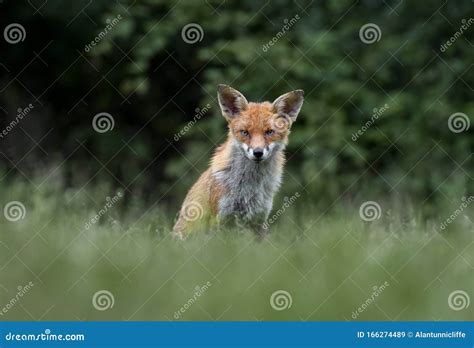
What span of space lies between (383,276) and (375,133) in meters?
7.30

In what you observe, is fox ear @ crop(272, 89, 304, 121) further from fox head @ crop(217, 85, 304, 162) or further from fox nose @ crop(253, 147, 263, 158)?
fox nose @ crop(253, 147, 263, 158)

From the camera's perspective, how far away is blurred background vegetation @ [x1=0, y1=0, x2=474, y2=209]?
11.9 meters

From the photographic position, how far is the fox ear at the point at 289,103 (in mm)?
7695

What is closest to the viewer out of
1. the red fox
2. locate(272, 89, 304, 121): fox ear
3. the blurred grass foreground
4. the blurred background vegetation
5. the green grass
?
the green grass

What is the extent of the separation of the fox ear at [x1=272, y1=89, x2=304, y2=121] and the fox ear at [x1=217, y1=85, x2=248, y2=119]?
279 millimetres

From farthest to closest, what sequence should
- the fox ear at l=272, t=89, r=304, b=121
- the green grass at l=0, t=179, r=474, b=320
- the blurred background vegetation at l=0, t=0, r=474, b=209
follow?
the blurred background vegetation at l=0, t=0, r=474, b=209 < the fox ear at l=272, t=89, r=304, b=121 < the green grass at l=0, t=179, r=474, b=320

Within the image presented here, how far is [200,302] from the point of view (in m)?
5.14

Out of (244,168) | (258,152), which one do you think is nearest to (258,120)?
(258,152)

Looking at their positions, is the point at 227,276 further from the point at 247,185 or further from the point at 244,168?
the point at 244,168

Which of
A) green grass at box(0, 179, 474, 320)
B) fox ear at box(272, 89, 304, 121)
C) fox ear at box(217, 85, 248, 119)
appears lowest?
green grass at box(0, 179, 474, 320)

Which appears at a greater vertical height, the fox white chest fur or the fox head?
the fox head

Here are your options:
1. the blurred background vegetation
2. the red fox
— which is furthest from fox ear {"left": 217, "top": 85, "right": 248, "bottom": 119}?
the blurred background vegetation

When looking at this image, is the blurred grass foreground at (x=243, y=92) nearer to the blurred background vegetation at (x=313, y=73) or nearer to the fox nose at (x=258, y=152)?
the blurred background vegetation at (x=313, y=73)

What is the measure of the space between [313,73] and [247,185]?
459cm
